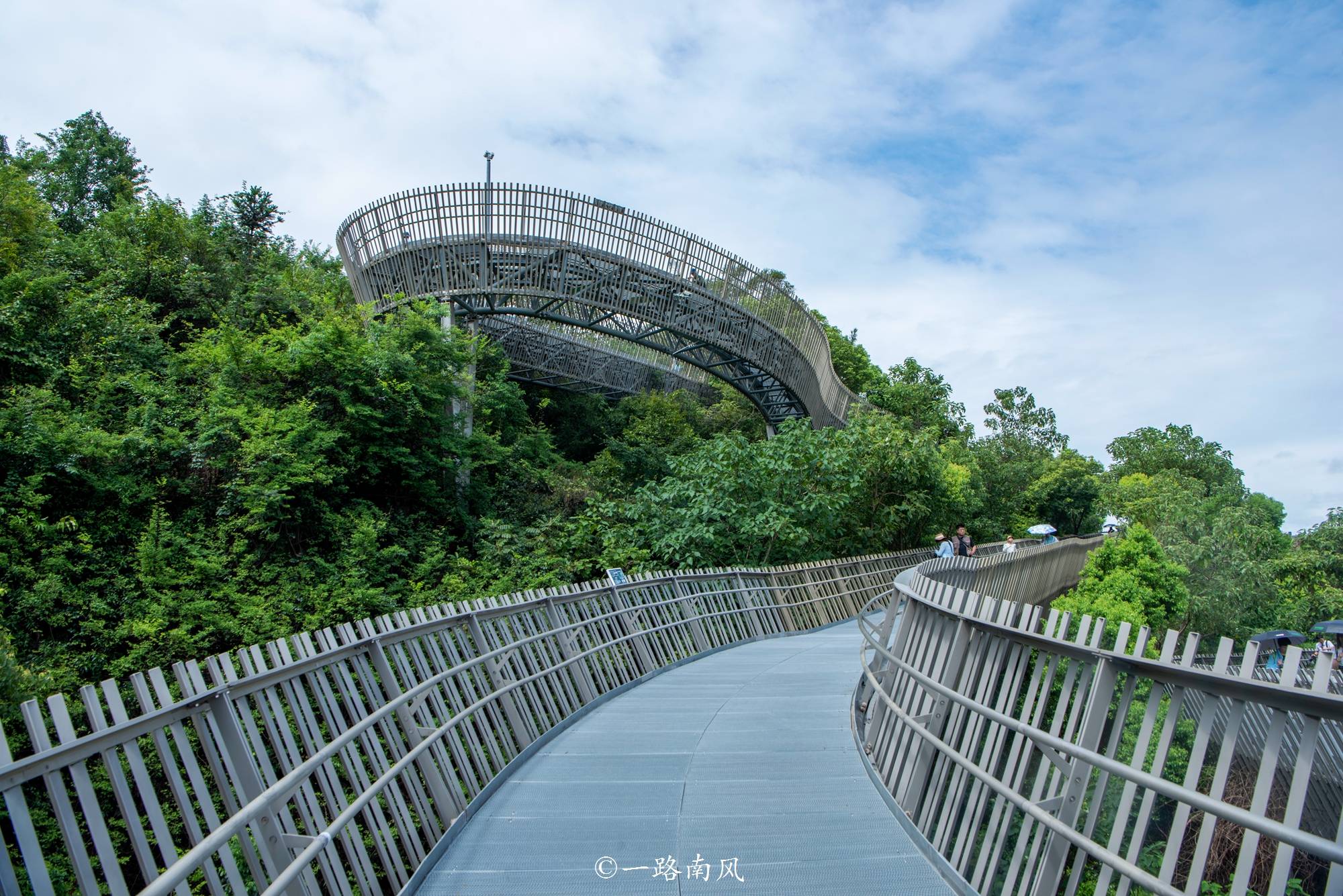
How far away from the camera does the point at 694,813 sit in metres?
5.09

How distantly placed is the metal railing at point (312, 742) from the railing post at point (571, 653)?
19 mm

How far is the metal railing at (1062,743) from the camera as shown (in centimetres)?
246

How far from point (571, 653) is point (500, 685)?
6.15 feet

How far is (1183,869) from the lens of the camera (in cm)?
1038

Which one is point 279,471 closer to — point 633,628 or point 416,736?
point 633,628

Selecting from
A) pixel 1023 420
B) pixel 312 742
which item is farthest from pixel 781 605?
pixel 1023 420

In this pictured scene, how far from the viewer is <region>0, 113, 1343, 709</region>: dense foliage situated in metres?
12.3

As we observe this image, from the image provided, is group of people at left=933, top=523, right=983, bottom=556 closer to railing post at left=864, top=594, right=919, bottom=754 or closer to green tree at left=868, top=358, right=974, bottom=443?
railing post at left=864, top=594, right=919, bottom=754

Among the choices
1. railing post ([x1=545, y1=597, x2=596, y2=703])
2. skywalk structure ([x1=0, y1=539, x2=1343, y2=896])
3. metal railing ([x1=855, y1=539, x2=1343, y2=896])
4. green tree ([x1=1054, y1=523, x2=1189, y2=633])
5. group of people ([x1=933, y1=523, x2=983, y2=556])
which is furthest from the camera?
green tree ([x1=1054, y1=523, x2=1189, y2=633])

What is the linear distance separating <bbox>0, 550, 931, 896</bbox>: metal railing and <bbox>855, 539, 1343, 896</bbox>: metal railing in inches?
107

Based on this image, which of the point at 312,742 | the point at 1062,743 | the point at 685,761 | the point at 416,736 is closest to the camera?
the point at 1062,743

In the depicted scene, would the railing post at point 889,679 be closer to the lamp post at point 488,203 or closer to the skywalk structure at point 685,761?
the skywalk structure at point 685,761

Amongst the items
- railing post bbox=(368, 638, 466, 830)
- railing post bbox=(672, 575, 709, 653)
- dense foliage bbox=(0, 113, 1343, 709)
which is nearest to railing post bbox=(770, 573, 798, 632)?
dense foliage bbox=(0, 113, 1343, 709)

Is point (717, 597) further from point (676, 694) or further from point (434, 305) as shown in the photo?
point (434, 305)
